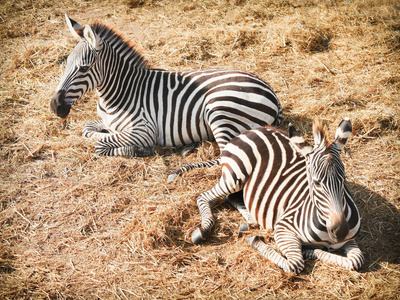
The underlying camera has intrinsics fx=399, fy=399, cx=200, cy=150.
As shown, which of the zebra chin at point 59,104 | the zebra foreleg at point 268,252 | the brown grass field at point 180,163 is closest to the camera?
the zebra foreleg at point 268,252

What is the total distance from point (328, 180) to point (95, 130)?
475cm

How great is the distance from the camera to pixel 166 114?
693 cm

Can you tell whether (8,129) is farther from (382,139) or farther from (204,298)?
(382,139)

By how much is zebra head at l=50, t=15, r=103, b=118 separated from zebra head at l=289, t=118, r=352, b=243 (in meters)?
3.88

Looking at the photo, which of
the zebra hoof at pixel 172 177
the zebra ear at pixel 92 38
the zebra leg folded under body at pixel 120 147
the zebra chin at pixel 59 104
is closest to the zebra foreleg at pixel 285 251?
the zebra hoof at pixel 172 177

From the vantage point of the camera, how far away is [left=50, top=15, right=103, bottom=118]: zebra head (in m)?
6.45

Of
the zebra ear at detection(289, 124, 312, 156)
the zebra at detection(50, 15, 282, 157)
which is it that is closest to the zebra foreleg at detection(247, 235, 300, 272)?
the zebra ear at detection(289, 124, 312, 156)

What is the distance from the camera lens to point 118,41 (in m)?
7.14

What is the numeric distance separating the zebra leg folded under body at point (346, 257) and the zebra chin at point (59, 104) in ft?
14.1

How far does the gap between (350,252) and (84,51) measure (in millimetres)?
5002

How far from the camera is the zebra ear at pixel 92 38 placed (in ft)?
21.1

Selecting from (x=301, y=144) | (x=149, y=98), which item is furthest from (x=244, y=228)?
(x=149, y=98)

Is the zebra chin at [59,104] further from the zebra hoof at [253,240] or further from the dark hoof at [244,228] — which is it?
the zebra hoof at [253,240]

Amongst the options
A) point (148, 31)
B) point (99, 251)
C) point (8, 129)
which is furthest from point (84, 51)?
point (148, 31)
